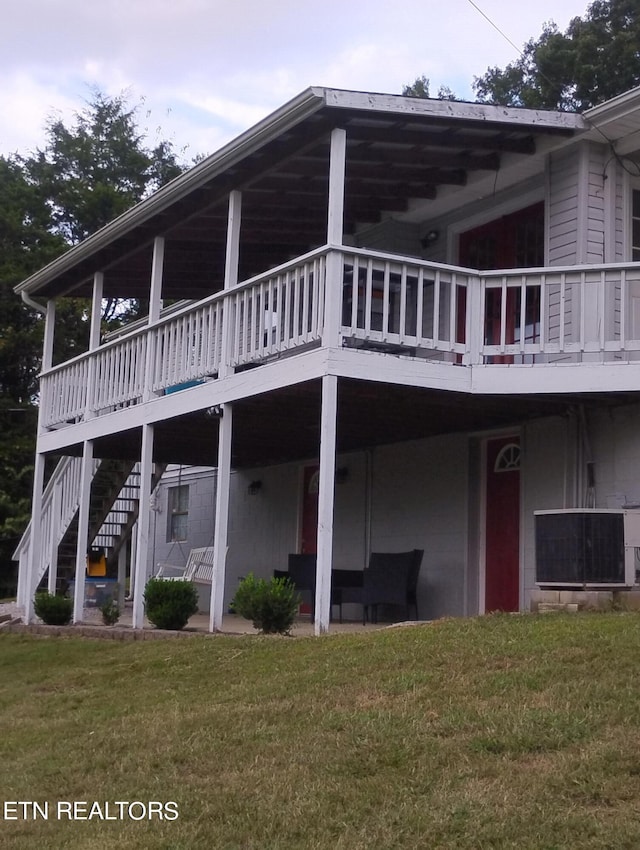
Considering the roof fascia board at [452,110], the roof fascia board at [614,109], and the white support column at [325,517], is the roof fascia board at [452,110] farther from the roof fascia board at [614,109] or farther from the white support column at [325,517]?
the white support column at [325,517]

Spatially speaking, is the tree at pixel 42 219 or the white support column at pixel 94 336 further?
the tree at pixel 42 219

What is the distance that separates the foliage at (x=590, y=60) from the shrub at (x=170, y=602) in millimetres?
19869

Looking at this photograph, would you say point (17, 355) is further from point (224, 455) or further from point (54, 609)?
point (224, 455)

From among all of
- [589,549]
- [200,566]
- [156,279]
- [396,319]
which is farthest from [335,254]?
[200,566]

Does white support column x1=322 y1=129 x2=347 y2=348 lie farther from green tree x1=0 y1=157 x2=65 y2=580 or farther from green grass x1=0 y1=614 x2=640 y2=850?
green tree x1=0 y1=157 x2=65 y2=580

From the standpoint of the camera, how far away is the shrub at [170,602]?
12.7 m

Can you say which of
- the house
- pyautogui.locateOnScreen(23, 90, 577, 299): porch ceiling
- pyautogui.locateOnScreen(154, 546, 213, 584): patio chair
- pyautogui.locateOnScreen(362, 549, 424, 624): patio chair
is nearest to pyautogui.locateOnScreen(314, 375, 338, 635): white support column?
the house

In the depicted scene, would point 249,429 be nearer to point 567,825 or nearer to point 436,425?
point 436,425

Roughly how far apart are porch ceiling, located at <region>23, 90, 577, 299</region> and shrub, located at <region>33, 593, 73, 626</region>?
174 inches

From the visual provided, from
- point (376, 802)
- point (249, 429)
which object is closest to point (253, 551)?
point (249, 429)

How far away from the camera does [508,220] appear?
548 inches

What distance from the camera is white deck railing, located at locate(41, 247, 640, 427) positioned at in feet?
36.7

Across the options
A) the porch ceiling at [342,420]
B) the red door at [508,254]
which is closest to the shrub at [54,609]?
the porch ceiling at [342,420]

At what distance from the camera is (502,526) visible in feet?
45.0
